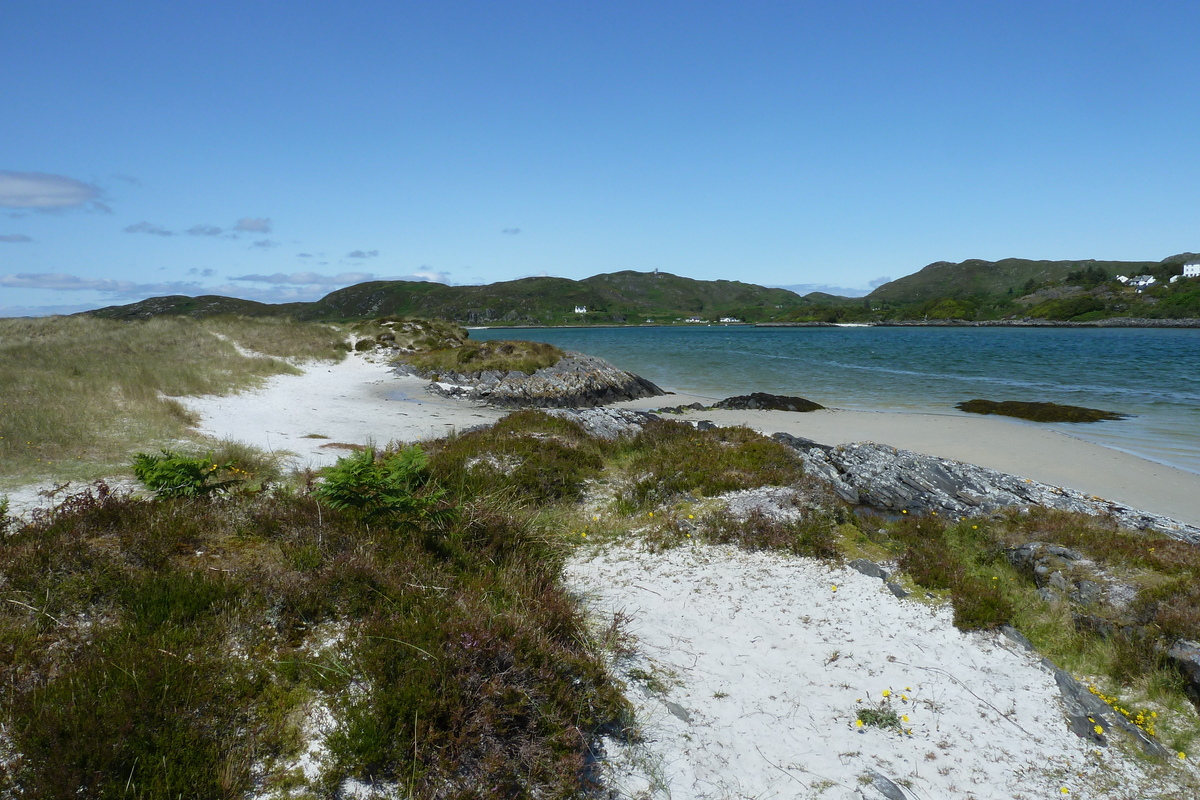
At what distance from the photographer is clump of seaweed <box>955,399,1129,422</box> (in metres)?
26.2

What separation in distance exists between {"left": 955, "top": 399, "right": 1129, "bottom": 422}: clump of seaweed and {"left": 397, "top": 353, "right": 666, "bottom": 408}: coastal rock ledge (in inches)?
654

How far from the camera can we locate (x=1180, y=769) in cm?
507

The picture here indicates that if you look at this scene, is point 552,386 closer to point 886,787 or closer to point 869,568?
point 869,568

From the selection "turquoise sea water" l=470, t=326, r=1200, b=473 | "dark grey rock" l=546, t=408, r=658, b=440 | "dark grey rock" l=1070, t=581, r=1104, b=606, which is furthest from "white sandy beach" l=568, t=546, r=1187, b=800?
"turquoise sea water" l=470, t=326, r=1200, b=473

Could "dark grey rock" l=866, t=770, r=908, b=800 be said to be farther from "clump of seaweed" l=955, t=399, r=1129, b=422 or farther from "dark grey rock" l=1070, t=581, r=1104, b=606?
"clump of seaweed" l=955, t=399, r=1129, b=422

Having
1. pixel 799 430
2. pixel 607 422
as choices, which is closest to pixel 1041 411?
pixel 799 430

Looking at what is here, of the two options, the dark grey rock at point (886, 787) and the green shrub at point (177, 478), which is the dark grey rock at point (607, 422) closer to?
the green shrub at point (177, 478)

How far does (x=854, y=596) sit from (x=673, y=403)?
2516 centimetres

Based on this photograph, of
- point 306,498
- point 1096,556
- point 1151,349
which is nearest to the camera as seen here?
point 306,498

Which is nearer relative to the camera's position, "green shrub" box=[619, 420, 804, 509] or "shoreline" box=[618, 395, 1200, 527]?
"green shrub" box=[619, 420, 804, 509]

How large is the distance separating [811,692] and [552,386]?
27899 mm

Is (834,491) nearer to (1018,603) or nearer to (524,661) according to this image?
(1018,603)

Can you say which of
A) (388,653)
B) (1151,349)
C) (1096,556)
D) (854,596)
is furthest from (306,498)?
(1151,349)

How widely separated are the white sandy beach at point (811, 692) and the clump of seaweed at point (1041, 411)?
2438 centimetres
